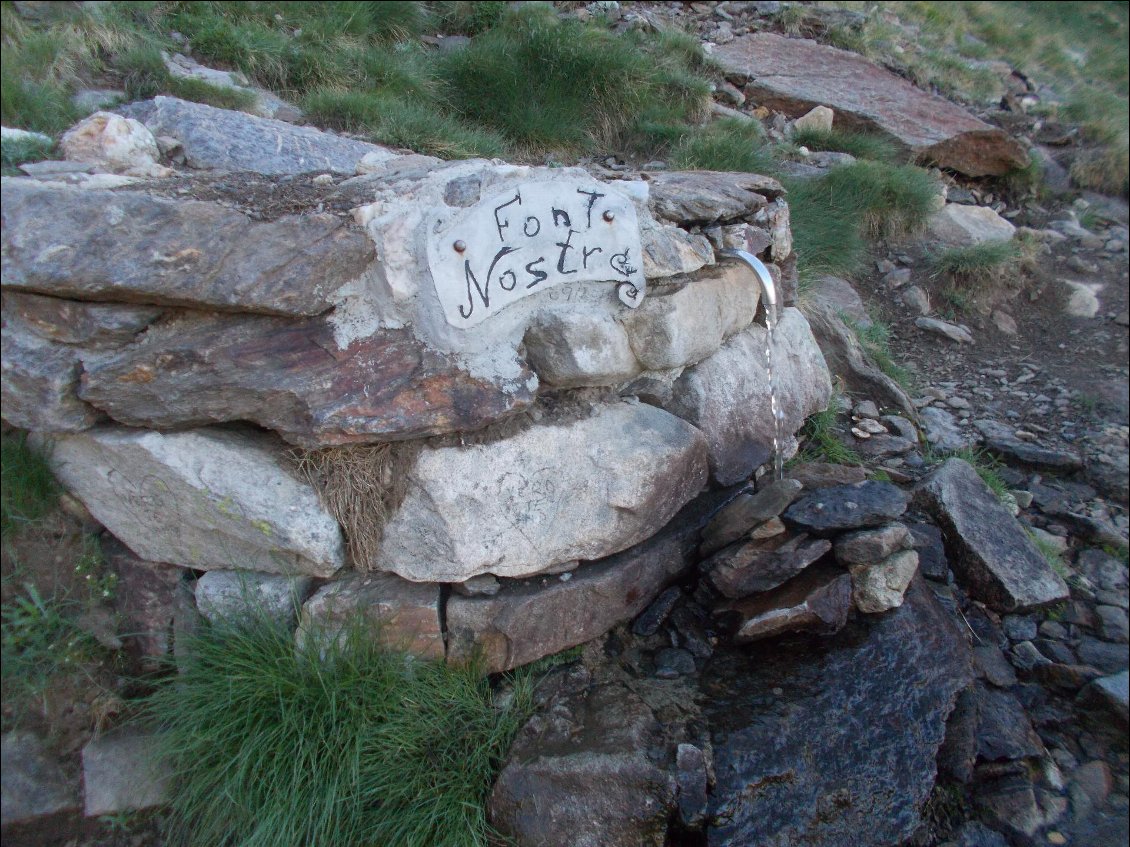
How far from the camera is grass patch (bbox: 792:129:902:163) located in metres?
6.19

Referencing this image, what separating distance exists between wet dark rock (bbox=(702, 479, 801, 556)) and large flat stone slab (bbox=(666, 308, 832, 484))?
0.20 m

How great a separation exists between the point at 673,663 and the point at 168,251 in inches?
76.5

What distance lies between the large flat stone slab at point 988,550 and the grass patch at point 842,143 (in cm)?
345

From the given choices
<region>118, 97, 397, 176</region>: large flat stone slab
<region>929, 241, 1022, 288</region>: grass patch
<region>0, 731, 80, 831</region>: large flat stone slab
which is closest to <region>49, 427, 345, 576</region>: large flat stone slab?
<region>0, 731, 80, 831</region>: large flat stone slab

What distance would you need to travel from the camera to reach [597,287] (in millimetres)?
2809

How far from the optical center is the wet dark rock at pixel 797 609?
2.76 metres

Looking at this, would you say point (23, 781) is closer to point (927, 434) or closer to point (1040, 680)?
point (1040, 680)

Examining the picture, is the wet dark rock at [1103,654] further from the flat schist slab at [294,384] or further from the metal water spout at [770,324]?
the flat schist slab at [294,384]

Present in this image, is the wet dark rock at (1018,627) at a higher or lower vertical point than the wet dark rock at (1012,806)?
lower

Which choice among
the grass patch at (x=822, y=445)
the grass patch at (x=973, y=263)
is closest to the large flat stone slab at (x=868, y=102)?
the grass patch at (x=973, y=263)

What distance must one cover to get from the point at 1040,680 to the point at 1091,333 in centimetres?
341

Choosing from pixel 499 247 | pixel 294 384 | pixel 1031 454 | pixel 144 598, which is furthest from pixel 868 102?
pixel 144 598

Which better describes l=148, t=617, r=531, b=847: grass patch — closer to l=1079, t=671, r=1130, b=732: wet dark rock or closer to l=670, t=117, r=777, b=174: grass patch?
l=1079, t=671, r=1130, b=732: wet dark rock

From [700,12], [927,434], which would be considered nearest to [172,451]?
[927,434]
